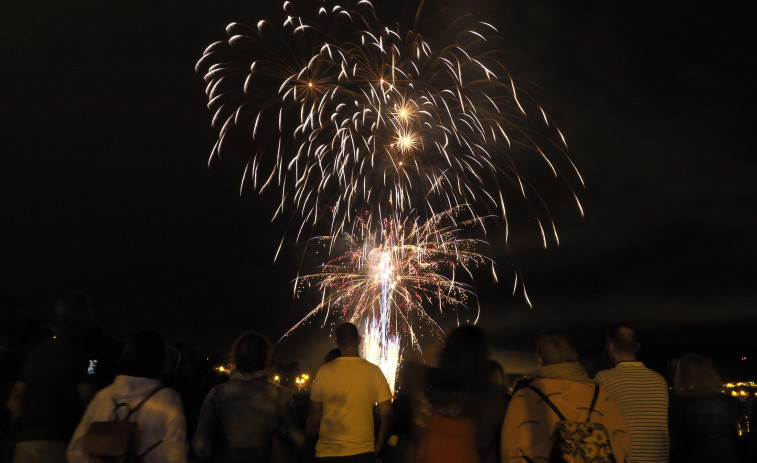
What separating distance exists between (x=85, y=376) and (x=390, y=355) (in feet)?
74.8

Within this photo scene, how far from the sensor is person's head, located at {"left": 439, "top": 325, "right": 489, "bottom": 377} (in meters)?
4.52

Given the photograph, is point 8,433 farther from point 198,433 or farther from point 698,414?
point 698,414

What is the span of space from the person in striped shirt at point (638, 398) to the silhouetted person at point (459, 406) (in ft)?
5.52

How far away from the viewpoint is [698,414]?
230 inches

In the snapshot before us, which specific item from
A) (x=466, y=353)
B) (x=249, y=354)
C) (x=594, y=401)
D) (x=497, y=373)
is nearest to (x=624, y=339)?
(x=497, y=373)

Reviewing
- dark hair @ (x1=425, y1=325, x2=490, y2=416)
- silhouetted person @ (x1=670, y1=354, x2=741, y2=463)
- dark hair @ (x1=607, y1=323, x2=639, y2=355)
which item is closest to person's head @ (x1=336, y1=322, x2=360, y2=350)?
dark hair @ (x1=425, y1=325, x2=490, y2=416)

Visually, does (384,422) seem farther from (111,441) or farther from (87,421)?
(87,421)

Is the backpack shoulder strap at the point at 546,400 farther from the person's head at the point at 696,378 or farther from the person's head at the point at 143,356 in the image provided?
the person's head at the point at 143,356

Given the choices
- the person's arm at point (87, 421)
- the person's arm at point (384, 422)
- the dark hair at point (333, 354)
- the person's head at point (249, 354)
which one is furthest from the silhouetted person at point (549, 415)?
the dark hair at point (333, 354)

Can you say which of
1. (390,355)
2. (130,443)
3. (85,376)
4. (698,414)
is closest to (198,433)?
(130,443)

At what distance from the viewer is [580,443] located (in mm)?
4156

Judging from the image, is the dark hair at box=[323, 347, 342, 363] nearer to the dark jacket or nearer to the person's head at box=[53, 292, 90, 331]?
the dark jacket

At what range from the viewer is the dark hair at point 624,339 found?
5762mm

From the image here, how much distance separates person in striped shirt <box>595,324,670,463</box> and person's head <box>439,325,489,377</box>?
5.75 feet
